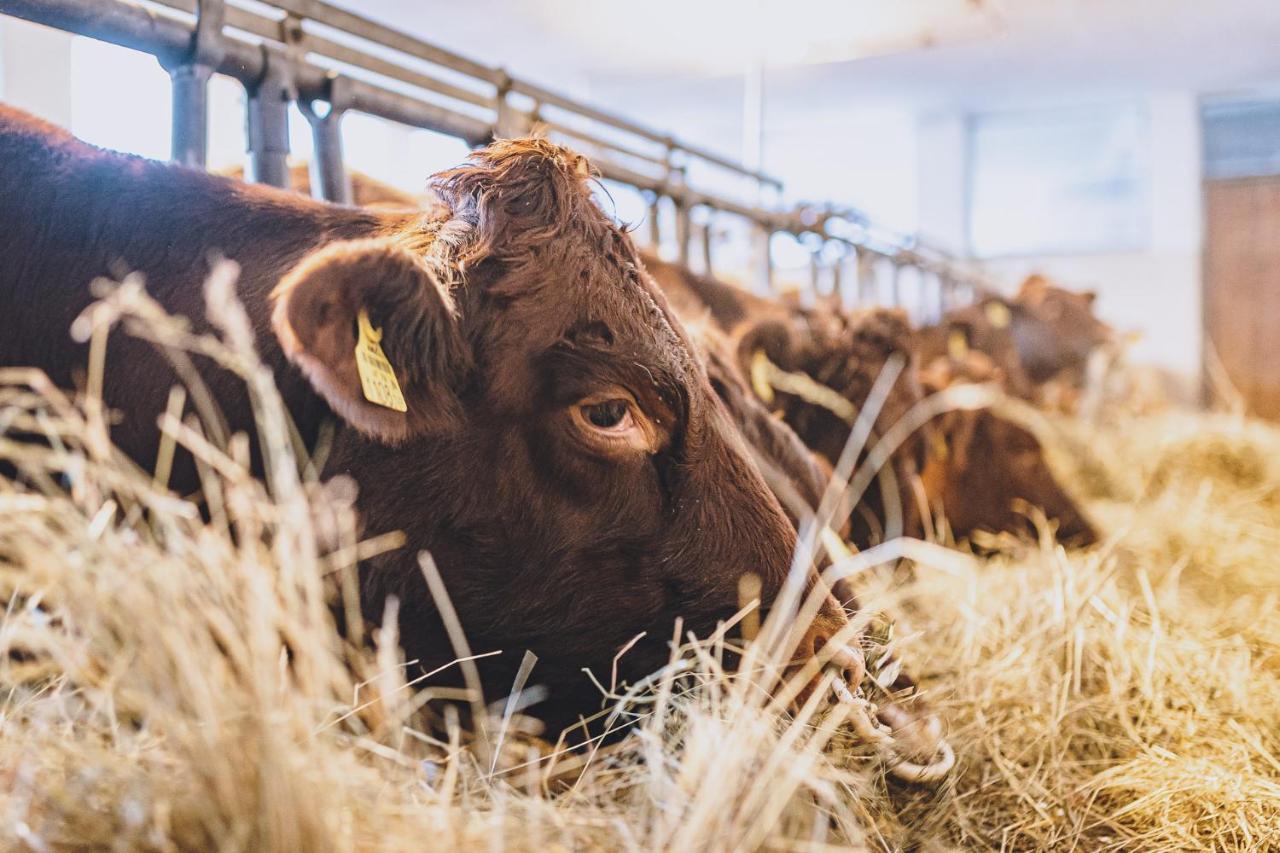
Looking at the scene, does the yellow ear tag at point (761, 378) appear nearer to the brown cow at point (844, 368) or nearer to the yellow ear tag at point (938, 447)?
the brown cow at point (844, 368)

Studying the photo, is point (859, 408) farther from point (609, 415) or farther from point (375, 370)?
point (375, 370)

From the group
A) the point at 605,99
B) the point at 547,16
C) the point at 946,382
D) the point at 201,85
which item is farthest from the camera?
the point at 605,99

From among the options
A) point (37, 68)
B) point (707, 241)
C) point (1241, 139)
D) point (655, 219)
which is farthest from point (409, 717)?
point (1241, 139)

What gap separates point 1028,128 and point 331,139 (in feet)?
54.3

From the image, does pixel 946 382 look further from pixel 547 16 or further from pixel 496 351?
pixel 547 16

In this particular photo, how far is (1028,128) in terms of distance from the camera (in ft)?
57.9

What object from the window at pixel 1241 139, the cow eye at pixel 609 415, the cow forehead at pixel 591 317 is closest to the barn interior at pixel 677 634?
the cow forehead at pixel 591 317

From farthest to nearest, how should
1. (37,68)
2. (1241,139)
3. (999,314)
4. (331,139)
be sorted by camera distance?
(1241,139)
(999,314)
(37,68)
(331,139)

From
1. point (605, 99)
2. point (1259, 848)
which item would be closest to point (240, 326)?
point (1259, 848)

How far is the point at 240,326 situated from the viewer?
1066 mm

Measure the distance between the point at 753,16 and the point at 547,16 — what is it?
2.95 m

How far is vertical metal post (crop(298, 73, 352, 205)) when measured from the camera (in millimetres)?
3137

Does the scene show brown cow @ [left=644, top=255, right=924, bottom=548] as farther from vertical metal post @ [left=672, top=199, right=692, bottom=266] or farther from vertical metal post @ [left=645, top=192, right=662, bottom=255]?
vertical metal post @ [left=672, top=199, right=692, bottom=266]

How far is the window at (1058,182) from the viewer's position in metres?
17.0
